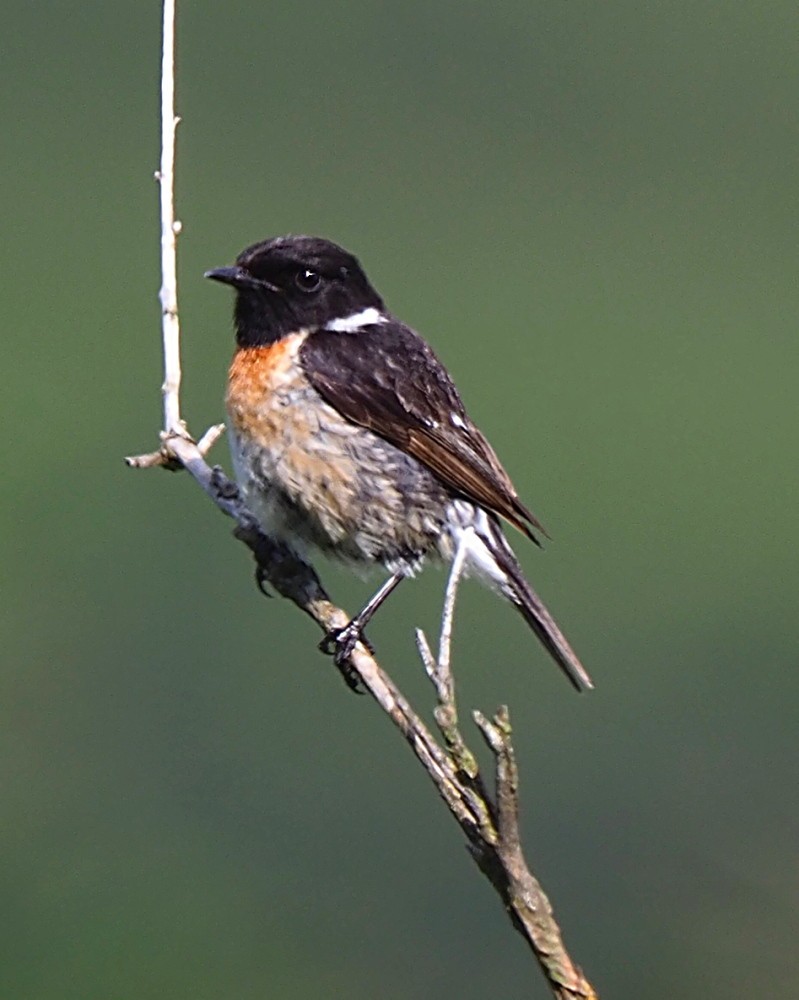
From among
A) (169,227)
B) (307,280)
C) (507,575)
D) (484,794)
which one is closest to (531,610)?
(507,575)

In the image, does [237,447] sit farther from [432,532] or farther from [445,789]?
[445,789]

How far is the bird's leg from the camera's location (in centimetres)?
409

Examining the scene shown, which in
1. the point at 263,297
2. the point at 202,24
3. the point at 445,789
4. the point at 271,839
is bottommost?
the point at 271,839

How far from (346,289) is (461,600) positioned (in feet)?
9.27

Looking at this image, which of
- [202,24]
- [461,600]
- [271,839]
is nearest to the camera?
[271,839]

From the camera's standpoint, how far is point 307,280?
15.1ft

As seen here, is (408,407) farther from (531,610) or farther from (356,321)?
(531,610)

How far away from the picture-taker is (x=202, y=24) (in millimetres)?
12531

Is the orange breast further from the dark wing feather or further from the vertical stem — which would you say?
the vertical stem

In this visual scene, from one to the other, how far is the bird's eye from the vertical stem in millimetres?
637

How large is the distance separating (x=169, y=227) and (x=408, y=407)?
83cm

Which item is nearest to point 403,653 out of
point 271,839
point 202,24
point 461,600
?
point 461,600

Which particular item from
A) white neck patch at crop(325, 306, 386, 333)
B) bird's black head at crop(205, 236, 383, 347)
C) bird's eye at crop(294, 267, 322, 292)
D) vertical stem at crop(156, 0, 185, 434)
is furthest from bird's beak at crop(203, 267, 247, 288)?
vertical stem at crop(156, 0, 185, 434)

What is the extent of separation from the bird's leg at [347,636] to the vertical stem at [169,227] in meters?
0.56
